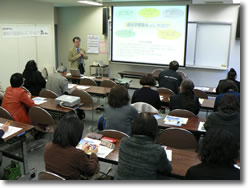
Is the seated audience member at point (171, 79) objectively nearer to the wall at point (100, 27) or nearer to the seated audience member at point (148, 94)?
the seated audience member at point (148, 94)

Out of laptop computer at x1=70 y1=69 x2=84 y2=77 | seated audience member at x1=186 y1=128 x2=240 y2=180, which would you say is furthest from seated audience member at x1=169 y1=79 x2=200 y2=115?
laptop computer at x1=70 y1=69 x2=84 y2=77

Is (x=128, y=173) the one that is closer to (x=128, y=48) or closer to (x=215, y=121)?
(x=215, y=121)

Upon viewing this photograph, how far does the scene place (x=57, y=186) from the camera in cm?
104

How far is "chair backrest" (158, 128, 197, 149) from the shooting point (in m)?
2.72

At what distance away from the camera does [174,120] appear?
3.40 meters

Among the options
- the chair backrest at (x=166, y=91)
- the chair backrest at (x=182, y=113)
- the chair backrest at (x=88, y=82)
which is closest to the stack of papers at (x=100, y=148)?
the chair backrest at (x=182, y=113)

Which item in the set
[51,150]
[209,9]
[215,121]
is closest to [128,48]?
[209,9]

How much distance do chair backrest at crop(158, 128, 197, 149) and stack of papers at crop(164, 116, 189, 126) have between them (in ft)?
1.62

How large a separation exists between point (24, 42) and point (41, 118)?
4052 millimetres

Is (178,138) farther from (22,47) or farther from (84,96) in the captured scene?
(22,47)

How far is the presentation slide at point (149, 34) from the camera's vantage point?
23.3ft

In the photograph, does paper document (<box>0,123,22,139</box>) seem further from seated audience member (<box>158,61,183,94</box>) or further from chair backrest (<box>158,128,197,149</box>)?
seated audience member (<box>158,61,183,94</box>)

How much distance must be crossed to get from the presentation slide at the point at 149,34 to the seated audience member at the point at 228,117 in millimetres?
4612

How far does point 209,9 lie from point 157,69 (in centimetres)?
220
